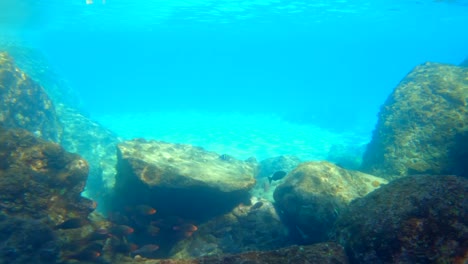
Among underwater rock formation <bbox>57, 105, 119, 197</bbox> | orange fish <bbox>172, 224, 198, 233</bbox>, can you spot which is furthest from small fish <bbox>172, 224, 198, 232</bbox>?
underwater rock formation <bbox>57, 105, 119, 197</bbox>

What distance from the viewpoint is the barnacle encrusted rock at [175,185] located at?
23.8 ft

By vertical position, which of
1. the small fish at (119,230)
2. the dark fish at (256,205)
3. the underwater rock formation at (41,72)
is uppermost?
the underwater rock formation at (41,72)

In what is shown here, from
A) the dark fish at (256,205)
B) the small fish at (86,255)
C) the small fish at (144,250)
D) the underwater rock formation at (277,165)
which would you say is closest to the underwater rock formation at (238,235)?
the dark fish at (256,205)

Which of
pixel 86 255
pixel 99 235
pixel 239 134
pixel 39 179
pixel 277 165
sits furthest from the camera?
pixel 239 134

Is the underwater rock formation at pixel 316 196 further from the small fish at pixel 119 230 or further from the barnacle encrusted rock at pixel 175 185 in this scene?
the small fish at pixel 119 230

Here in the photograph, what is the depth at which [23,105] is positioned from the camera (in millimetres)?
12289

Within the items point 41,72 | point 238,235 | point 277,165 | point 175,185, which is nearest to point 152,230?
point 175,185

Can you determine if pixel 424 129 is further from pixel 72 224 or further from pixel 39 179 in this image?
pixel 39 179

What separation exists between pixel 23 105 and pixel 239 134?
21490mm

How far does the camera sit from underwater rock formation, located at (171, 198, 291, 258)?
6852 mm

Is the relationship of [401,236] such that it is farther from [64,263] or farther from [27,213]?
[27,213]

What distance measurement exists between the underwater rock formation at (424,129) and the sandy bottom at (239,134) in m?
11.6

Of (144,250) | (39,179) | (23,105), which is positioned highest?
(23,105)

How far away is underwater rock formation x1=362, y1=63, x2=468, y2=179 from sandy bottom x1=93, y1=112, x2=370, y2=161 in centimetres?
1159
